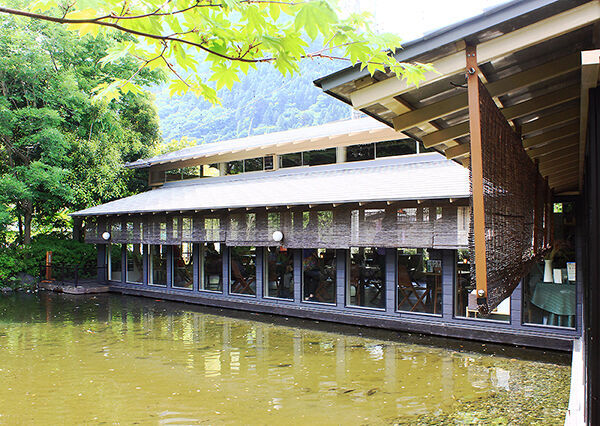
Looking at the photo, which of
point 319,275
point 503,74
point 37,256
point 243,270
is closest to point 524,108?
point 503,74

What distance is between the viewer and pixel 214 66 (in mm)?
2459

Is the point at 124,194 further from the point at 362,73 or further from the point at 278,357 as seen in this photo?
the point at 362,73

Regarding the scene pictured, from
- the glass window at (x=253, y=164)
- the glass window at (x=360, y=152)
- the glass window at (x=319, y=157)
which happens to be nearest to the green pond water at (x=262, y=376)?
the glass window at (x=360, y=152)

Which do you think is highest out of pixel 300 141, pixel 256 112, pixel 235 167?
pixel 256 112

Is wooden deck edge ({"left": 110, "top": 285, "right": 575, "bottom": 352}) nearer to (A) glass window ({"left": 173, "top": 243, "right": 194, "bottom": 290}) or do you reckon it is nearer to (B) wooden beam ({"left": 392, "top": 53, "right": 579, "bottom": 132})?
(A) glass window ({"left": 173, "top": 243, "right": 194, "bottom": 290})

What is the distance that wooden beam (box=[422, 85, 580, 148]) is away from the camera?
3326 mm

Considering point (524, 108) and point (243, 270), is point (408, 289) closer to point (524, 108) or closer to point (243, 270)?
point (243, 270)

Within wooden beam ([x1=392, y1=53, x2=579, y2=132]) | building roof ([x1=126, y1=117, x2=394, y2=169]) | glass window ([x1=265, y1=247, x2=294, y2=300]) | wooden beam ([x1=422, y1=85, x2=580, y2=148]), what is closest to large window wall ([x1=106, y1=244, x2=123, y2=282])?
building roof ([x1=126, y1=117, x2=394, y2=169])

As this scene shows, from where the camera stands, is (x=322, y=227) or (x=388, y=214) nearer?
(x=388, y=214)

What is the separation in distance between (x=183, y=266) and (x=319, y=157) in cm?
529

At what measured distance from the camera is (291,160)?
14797mm

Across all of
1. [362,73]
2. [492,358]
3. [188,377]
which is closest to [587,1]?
[362,73]

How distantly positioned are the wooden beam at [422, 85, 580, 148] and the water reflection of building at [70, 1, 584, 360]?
0.04 feet

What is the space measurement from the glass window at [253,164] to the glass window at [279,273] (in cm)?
390
